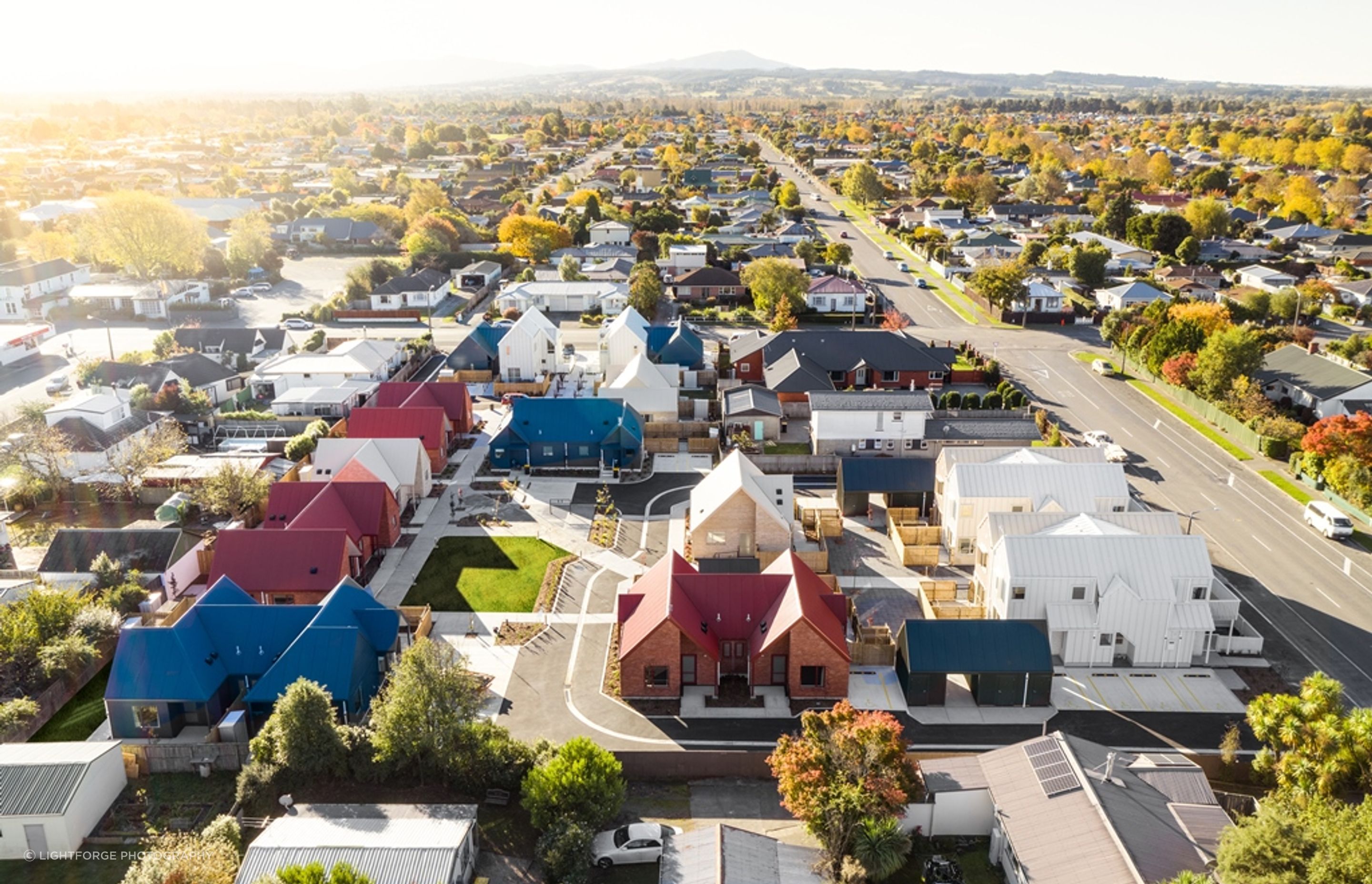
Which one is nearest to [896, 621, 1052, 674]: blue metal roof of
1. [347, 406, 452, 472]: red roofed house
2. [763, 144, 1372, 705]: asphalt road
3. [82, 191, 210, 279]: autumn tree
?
[763, 144, 1372, 705]: asphalt road

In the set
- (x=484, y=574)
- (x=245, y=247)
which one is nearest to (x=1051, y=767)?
(x=484, y=574)

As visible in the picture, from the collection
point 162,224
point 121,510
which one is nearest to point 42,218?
point 162,224

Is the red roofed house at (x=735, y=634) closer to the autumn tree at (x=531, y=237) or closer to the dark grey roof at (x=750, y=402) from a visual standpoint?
the dark grey roof at (x=750, y=402)

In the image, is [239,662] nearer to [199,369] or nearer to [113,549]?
[113,549]

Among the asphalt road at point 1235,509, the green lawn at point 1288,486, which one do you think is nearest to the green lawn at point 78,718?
the asphalt road at point 1235,509

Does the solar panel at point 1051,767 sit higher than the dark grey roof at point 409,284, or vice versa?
the dark grey roof at point 409,284

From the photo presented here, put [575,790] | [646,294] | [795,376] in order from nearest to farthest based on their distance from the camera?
1. [575,790]
2. [795,376]
3. [646,294]
